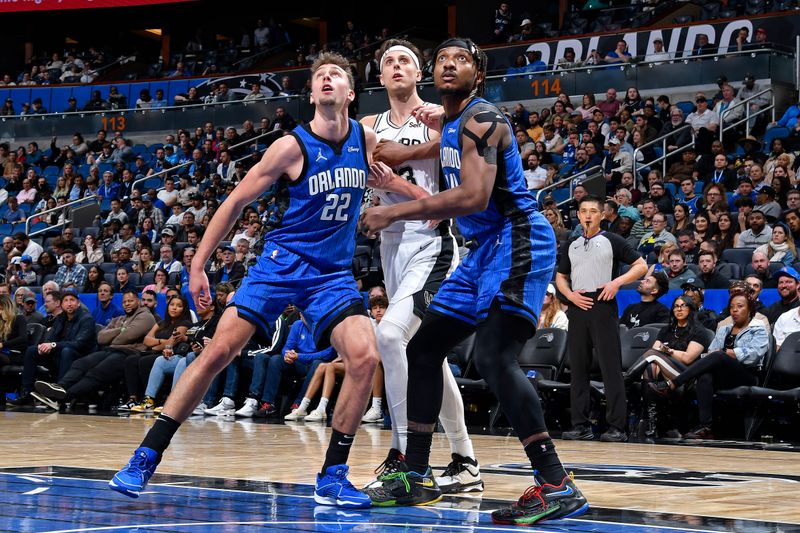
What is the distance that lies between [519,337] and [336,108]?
133 centimetres

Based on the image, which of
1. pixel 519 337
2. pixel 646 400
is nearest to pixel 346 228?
pixel 519 337

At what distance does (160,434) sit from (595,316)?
4854 mm

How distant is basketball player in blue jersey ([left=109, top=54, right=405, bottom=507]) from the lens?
460 cm

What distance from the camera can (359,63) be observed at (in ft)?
80.6

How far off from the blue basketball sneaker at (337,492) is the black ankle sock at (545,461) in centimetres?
72

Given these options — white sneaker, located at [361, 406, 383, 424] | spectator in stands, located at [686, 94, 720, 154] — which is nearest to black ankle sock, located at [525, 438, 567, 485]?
white sneaker, located at [361, 406, 383, 424]

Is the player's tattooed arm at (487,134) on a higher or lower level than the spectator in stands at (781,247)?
higher

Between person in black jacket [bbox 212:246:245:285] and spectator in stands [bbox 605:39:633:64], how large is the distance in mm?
7898

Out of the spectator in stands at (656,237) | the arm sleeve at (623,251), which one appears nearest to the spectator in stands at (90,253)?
the spectator in stands at (656,237)

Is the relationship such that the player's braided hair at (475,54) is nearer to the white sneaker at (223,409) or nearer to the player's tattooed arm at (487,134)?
the player's tattooed arm at (487,134)

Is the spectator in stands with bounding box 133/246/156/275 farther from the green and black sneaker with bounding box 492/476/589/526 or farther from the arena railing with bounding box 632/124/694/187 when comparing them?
the green and black sneaker with bounding box 492/476/589/526

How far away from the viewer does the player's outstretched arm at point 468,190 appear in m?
4.17

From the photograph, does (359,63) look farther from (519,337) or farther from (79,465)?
(519,337)

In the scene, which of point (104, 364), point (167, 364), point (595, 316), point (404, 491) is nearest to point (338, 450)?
point (404, 491)
